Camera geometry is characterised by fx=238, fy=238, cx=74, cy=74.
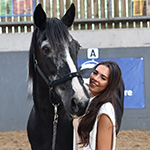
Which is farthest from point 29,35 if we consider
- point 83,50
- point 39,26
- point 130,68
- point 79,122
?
point 79,122

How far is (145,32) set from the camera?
18.6 ft

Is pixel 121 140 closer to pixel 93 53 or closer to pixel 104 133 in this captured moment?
pixel 93 53

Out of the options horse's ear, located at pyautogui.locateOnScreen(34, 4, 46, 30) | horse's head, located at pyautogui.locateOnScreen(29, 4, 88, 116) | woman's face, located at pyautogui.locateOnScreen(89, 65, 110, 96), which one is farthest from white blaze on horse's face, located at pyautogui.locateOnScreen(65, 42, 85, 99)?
horse's ear, located at pyautogui.locateOnScreen(34, 4, 46, 30)

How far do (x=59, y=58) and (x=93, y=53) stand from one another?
4.06m

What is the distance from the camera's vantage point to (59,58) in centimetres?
162

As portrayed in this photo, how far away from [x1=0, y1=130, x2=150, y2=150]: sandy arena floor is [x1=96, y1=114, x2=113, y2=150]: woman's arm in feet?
9.95

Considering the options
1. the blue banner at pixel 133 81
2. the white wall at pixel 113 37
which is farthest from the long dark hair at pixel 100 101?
the white wall at pixel 113 37

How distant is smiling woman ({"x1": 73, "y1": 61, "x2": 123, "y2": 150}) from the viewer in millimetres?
1408

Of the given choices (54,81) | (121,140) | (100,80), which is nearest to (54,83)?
(54,81)

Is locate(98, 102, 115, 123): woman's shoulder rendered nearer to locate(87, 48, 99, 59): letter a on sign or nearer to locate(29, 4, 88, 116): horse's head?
locate(29, 4, 88, 116): horse's head

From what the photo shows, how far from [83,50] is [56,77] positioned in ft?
13.4

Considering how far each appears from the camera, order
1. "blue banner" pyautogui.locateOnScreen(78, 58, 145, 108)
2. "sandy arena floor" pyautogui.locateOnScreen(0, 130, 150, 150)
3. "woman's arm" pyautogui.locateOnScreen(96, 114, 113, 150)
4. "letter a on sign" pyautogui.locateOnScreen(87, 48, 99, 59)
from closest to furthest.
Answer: "woman's arm" pyautogui.locateOnScreen(96, 114, 113, 150)
"sandy arena floor" pyautogui.locateOnScreen(0, 130, 150, 150)
"blue banner" pyautogui.locateOnScreen(78, 58, 145, 108)
"letter a on sign" pyautogui.locateOnScreen(87, 48, 99, 59)

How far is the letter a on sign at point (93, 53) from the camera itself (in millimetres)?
5609

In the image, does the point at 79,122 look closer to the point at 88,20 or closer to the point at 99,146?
the point at 99,146
